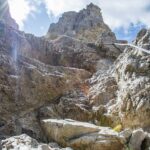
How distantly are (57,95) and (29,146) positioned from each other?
38.3ft

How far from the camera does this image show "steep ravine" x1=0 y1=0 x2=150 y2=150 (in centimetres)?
→ 2030

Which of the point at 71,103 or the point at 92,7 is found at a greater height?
the point at 92,7

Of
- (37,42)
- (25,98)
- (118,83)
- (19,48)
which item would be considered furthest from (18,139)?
(37,42)

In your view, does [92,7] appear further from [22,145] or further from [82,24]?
[22,145]

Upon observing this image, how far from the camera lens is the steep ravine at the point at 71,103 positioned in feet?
66.6

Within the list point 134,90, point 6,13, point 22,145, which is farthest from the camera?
point 6,13

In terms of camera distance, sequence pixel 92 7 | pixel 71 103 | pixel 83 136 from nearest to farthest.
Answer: pixel 83 136 < pixel 71 103 < pixel 92 7

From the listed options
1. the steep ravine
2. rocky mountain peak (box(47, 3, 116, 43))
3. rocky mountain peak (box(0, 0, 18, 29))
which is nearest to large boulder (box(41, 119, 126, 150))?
the steep ravine

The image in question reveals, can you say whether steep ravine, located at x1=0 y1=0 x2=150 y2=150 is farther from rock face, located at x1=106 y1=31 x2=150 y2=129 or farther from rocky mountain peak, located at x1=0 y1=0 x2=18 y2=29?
rocky mountain peak, located at x1=0 y1=0 x2=18 y2=29

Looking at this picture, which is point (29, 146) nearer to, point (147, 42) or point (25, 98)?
point (25, 98)

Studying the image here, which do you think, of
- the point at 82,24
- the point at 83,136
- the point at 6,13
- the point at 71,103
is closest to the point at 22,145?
the point at 83,136

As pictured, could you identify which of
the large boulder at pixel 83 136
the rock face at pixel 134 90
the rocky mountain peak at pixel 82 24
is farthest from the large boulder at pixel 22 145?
the rocky mountain peak at pixel 82 24

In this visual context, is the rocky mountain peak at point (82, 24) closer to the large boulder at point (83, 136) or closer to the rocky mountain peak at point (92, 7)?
the rocky mountain peak at point (92, 7)

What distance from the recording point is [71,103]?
27.8 metres
